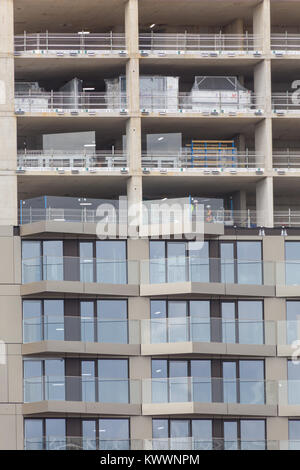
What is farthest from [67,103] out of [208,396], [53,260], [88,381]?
[208,396]

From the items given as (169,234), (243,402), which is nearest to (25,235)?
(169,234)

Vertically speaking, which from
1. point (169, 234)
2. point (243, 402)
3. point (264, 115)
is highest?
point (264, 115)

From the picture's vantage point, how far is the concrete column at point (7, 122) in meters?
93.8

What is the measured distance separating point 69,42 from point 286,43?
11.2 meters

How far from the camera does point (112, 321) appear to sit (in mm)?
92000

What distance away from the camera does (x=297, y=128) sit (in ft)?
328

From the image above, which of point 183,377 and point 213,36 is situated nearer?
point 183,377

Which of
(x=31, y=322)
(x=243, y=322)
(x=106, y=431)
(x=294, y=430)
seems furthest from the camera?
(x=243, y=322)

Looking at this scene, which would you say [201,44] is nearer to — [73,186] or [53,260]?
[73,186]

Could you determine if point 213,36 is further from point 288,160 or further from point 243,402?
point 243,402

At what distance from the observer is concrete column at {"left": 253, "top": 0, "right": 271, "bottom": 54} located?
96.6 m

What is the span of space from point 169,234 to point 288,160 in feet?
33.5

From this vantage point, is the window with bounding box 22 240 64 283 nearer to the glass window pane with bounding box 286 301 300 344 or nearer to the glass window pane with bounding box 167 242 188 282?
the glass window pane with bounding box 167 242 188 282

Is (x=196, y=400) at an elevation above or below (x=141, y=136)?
below
